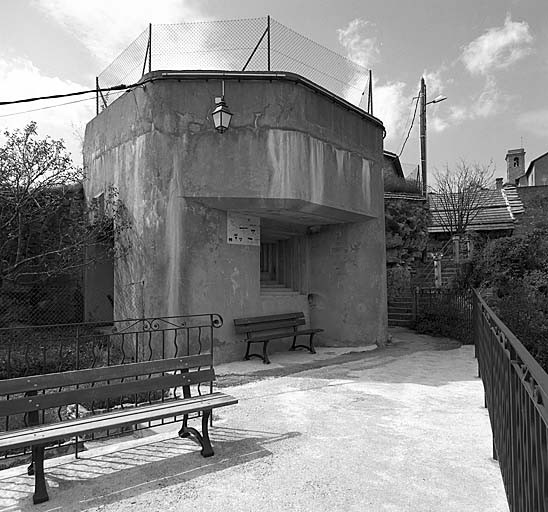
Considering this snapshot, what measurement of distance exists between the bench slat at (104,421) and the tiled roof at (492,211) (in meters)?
19.4

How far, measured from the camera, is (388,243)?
17156 millimetres

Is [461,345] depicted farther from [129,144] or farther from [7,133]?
[7,133]

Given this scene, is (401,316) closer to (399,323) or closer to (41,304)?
(399,323)

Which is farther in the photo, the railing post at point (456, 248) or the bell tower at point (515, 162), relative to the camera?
the bell tower at point (515, 162)

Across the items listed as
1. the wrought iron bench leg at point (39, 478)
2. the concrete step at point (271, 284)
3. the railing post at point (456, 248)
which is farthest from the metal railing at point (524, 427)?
the railing post at point (456, 248)

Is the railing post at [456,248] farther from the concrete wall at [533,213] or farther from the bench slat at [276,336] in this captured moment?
the bench slat at [276,336]

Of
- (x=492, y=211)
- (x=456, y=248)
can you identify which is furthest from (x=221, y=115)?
(x=492, y=211)

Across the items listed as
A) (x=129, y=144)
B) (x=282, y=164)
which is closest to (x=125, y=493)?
(x=282, y=164)

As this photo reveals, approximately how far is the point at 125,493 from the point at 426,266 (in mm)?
16399

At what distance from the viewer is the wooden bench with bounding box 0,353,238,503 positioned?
2986mm

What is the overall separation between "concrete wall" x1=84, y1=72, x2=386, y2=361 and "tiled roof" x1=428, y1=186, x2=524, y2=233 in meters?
15.0

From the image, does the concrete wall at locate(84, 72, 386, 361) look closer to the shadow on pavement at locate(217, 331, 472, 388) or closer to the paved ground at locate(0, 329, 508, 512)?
the shadow on pavement at locate(217, 331, 472, 388)

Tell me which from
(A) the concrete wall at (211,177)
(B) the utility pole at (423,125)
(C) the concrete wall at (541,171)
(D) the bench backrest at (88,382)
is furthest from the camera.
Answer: (C) the concrete wall at (541,171)

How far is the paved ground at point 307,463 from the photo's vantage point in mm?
2996
